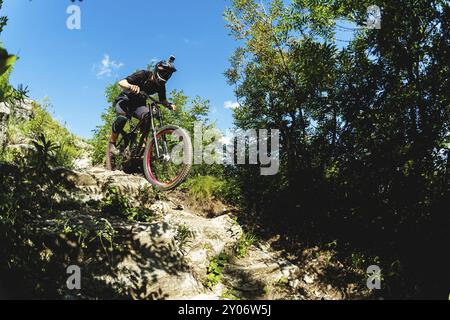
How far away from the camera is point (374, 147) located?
8055 millimetres

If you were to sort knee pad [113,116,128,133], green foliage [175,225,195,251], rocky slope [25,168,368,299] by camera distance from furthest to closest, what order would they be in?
1. knee pad [113,116,128,133]
2. green foliage [175,225,195,251]
3. rocky slope [25,168,368,299]

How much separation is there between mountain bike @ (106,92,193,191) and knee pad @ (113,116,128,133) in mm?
200

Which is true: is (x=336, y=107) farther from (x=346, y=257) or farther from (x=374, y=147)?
(x=346, y=257)

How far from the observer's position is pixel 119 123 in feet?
27.6

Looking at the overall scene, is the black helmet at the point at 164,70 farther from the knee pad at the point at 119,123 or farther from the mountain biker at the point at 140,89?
the knee pad at the point at 119,123

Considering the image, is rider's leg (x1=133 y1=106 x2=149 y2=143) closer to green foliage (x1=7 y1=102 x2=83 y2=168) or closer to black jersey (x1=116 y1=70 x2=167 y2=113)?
black jersey (x1=116 y1=70 x2=167 y2=113)

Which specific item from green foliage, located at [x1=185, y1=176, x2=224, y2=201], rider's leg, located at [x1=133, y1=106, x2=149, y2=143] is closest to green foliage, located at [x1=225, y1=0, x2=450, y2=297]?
green foliage, located at [x1=185, y1=176, x2=224, y2=201]

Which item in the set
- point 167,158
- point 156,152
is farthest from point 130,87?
point 167,158

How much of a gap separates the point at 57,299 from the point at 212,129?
816cm

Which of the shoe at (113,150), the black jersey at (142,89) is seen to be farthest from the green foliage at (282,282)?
the shoe at (113,150)

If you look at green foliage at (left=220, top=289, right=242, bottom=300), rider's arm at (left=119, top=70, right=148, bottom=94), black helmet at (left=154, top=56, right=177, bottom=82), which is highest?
black helmet at (left=154, top=56, right=177, bottom=82)

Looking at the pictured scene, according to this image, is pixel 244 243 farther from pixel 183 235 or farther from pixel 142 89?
pixel 142 89

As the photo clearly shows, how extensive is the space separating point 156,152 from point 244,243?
2762mm

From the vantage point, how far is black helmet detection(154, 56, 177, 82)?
7727 millimetres
